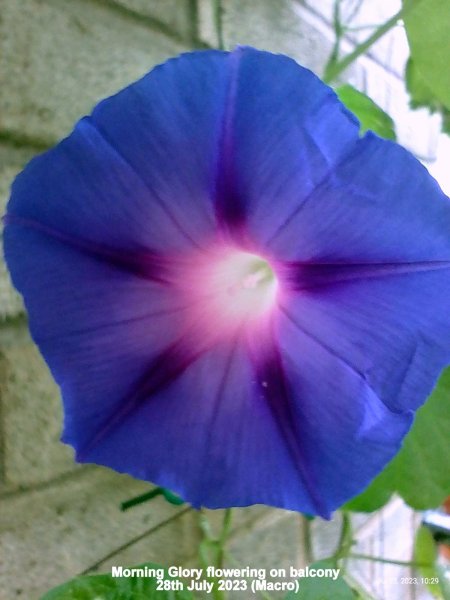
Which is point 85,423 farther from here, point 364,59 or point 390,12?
point 390,12

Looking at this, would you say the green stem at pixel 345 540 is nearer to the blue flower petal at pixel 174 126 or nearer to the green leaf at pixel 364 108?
the green leaf at pixel 364 108

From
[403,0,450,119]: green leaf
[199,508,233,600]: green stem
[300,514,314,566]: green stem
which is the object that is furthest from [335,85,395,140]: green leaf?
[300,514,314,566]: green stem

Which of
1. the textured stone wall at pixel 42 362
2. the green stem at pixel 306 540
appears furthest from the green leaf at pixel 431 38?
the green stem at pixel 306 540

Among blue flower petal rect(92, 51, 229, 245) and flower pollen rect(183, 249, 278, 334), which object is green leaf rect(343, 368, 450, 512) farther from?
blue flower petal rect(92, 51, 229, 245)

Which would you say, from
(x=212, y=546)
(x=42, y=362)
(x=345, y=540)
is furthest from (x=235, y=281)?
(x=345, y=540)

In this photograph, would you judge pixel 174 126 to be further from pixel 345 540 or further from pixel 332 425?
pixel 345 540

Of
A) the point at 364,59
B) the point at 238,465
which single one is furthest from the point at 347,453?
the point at 364,59
